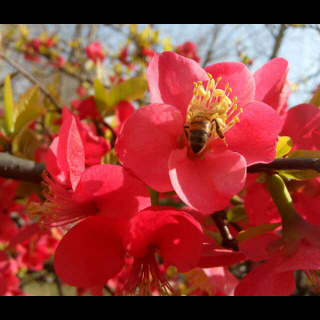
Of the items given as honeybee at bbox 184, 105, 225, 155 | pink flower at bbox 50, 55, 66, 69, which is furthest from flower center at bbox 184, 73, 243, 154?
pink flower at bbox 50, 55, 66, 69

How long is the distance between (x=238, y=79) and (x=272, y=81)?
0.35ft

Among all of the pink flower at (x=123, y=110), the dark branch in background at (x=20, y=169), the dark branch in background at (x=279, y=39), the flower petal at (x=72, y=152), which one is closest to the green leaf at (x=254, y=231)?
the flower petal at (x=72, y=152)

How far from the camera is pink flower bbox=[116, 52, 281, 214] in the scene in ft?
1.85

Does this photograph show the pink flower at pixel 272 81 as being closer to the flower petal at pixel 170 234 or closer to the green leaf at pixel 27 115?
the flower petal at pixel 170 234

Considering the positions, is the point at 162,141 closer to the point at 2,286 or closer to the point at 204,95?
the point at 204,95

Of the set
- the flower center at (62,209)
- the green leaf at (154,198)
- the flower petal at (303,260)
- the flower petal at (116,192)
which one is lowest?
A: the flower center at (62,209)

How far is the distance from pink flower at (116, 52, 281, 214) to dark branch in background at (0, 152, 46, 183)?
395 millimetres

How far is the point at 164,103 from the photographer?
2.11 feet

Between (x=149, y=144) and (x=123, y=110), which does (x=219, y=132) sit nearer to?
(x=149, y=144)

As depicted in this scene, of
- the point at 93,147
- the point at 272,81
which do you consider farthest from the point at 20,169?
the point at 272,81

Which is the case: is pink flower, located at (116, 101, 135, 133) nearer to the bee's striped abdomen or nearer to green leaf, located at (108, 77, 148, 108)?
green leaf, located at (108, 77, 148, 108)

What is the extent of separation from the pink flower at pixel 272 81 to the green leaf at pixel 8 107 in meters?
0.73

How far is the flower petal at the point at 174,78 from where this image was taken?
2.14ft

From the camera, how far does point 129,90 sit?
1.20 m
